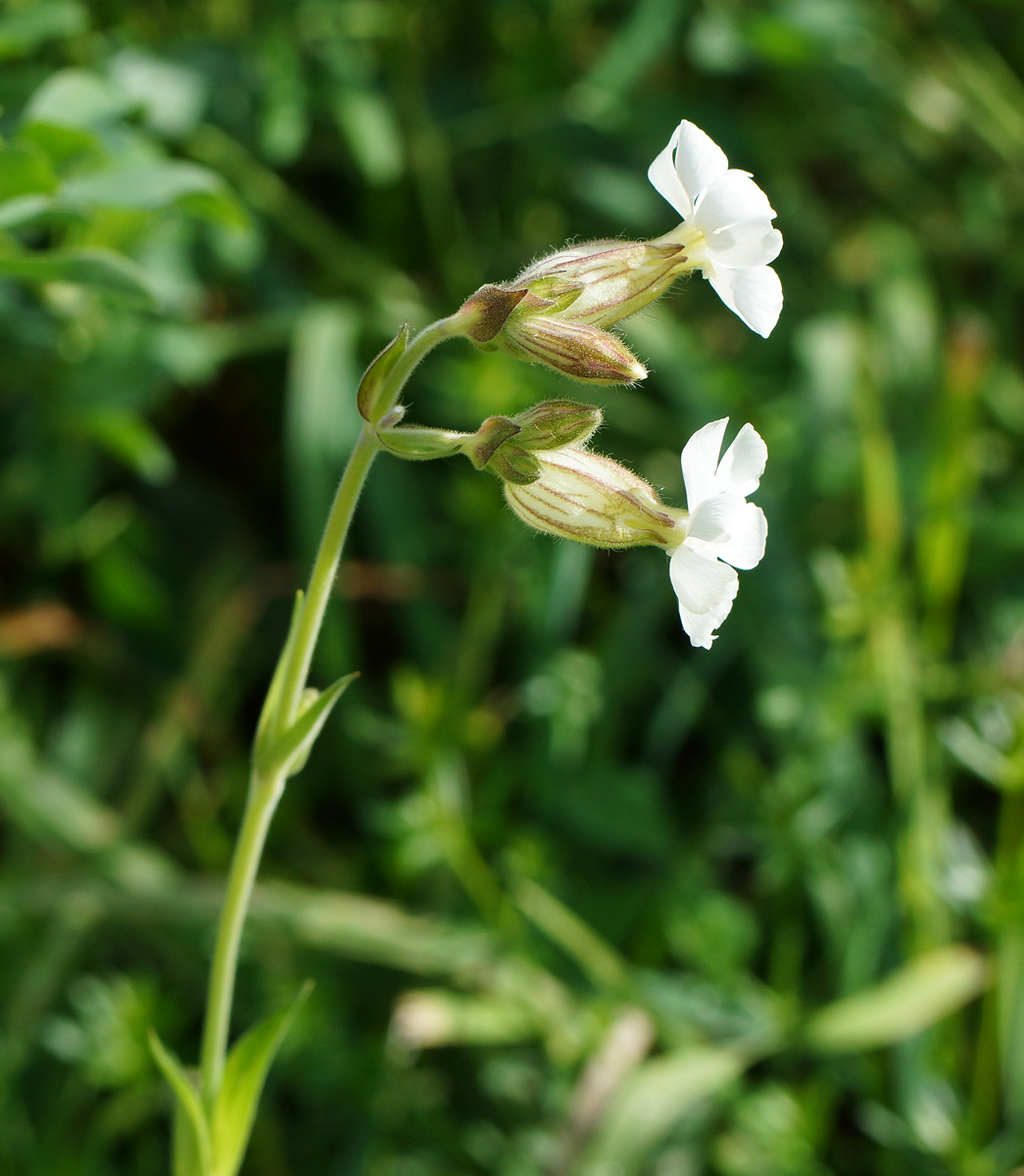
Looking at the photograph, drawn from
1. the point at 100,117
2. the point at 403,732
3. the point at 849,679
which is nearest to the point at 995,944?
the point at 849,679


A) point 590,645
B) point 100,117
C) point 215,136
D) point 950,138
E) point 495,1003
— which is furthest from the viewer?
point 950,138

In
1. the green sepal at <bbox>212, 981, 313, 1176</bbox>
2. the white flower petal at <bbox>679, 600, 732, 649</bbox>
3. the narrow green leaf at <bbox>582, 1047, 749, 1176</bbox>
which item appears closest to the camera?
the white flower petal at <bbox>679, 600, 732, 649</bbox>

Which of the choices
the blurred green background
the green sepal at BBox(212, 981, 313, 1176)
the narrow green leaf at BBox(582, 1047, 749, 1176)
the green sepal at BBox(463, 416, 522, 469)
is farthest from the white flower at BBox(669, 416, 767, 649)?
the narrow green leaf at BBox(582, 1047, 749, 1176)

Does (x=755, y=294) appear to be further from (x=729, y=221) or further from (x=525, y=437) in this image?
(x=525, y=437)

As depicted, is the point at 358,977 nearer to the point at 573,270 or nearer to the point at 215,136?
the point at 573,270

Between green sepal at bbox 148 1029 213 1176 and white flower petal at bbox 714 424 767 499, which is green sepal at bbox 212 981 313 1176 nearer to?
green sepal at bbox 148 1029 213 1176

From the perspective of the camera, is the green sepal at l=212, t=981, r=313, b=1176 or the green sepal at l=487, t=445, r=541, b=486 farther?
the green sepal at l=212, t=981, r=313, b=1176

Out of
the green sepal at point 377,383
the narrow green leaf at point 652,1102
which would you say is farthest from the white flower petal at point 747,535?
the narrow green leaf at point 652,1102

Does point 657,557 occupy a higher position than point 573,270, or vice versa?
point 573,270
